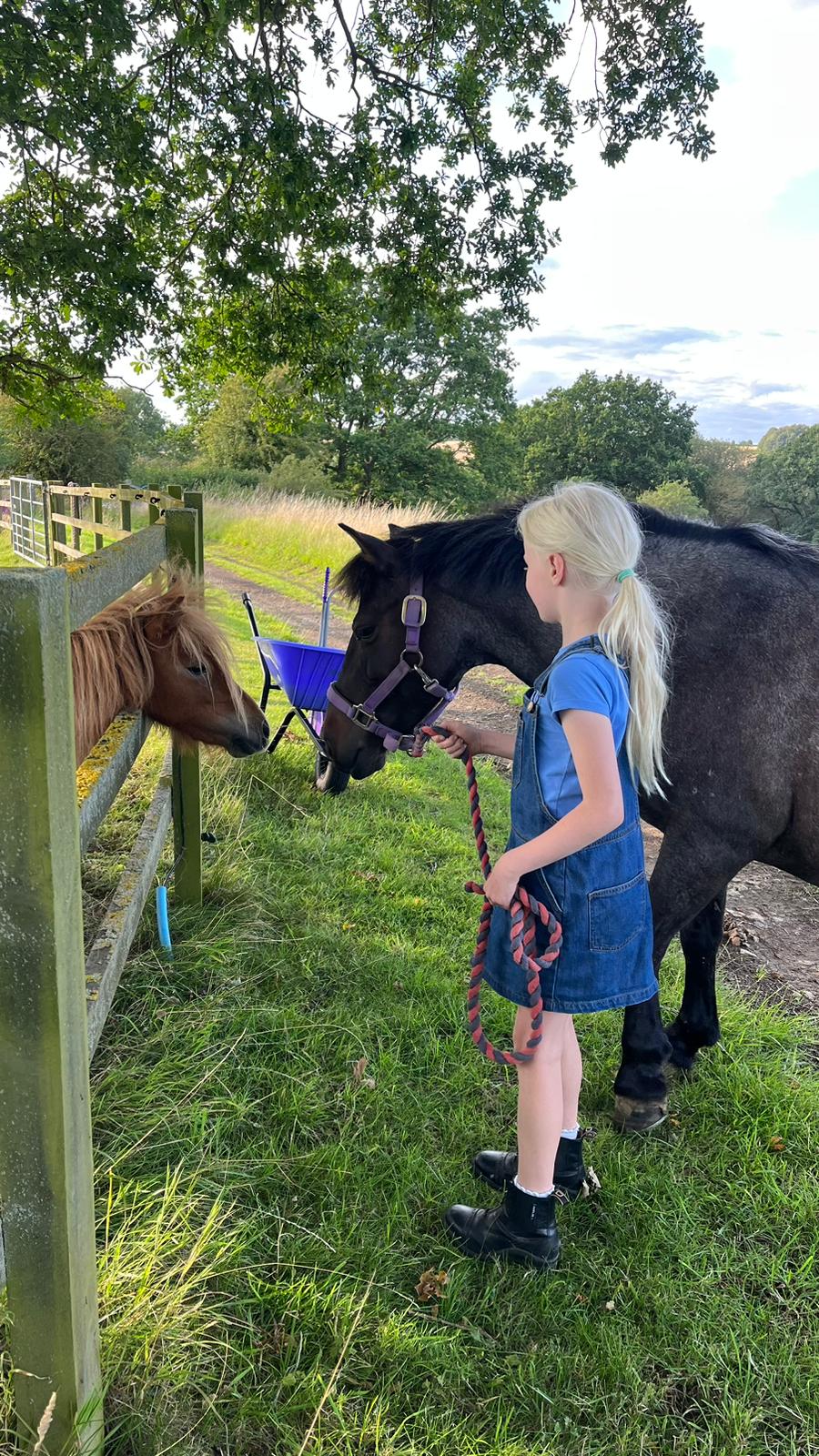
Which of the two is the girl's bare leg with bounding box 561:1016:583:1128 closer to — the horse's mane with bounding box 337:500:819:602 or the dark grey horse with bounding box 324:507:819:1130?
the dark grey horse with bounding box 324:507:819:1130

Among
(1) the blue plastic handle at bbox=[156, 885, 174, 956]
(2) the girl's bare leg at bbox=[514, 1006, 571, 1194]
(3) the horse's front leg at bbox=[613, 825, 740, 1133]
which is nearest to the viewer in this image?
(2) the girl's bare leg at bbox=[514, 1006, 571, 1194]

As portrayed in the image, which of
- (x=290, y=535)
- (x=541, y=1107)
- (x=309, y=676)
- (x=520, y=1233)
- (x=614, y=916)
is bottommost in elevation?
(x=520, y=1233)

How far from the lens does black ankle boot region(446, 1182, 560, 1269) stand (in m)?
1.99

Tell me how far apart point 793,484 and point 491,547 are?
56237 mm

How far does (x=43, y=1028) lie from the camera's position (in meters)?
1.02

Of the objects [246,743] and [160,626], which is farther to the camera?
[246,743]

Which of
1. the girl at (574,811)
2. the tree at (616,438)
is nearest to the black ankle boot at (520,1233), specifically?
the girl at (574,811)

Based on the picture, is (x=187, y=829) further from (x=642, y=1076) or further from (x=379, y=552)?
(x=642, y=1076)

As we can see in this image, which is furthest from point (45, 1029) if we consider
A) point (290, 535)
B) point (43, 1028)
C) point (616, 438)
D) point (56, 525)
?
point (616, 438)

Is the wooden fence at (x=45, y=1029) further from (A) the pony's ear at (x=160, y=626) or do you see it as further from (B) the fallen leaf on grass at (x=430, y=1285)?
(A) the pony's ear at (x=160, y=626)

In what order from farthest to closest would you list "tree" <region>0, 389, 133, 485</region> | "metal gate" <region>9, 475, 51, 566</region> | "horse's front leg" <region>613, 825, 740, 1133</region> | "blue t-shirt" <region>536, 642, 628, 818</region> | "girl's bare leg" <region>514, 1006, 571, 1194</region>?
"tree" <region>0, 389, 133, 485</region>, "metal gate" <region>9, 475, 51, 566</region>, "horse's front leg" <region>613, 825, 740, 1133</region>, "girl's bare leg" <region>514, 1006, 571, 1194</region>, "blue t-shirt" <region>536, 642, 628, 818</region>

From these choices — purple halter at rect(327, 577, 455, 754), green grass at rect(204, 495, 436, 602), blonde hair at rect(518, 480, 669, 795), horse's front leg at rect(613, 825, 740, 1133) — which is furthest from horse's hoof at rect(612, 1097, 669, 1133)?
green grass at rect(204, 495, 436, 602)

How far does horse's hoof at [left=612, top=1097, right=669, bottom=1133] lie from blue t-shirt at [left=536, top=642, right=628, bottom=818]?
4.45ft

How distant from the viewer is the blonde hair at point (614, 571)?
179 cm
